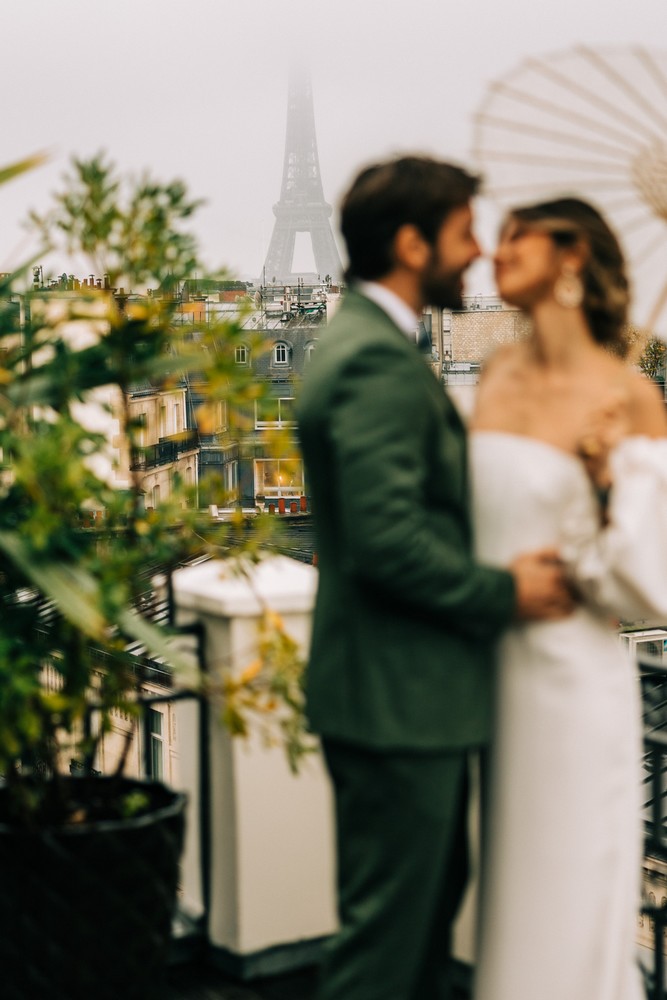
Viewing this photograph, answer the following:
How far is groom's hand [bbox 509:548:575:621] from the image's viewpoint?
5.80ft

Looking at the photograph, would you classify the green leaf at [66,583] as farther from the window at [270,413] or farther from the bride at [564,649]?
the bride at [564,649]

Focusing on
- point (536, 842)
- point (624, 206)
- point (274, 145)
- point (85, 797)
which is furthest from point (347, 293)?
point (274, 145)

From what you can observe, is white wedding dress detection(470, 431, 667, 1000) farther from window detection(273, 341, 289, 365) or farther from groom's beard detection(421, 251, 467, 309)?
window detection(273, 341, 289, 365)

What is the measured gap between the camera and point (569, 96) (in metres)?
2.10

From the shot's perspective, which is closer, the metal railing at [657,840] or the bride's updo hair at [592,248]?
the bride's updo hair at [592,248]

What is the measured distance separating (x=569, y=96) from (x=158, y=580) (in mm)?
1073

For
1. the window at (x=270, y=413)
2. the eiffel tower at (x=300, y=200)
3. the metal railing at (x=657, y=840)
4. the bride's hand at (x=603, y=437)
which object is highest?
the eiffel tower at (x=300, y=200)

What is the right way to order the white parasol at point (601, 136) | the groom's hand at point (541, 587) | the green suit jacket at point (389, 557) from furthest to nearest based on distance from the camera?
1. the white parasol at point (601, 136)
2. the groom's hand at point (541, 587)
3. the green suit jacket at point (389, 557)

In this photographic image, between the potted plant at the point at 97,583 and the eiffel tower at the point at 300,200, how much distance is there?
76.3 m

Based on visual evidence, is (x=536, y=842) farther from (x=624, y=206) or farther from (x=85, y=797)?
(x=624, y=206)

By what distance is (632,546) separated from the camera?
173 centimetres

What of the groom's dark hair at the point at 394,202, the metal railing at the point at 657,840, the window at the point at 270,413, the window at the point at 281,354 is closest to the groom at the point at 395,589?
the groom's dark hair at the point at 394,202

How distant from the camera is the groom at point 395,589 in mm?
1655

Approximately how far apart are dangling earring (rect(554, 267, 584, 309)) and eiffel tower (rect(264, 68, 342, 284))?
76491 mm
